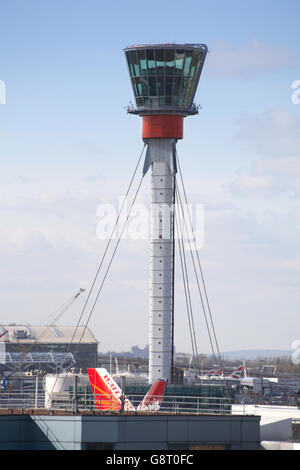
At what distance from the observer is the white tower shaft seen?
15362 cm

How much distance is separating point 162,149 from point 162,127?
11.3 feet

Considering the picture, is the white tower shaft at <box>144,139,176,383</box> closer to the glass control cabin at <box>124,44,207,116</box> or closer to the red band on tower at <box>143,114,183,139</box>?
the red band on tower at <box>143,114,183,139</box>

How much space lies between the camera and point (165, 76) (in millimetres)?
152750

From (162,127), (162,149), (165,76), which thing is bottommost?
(162,149)

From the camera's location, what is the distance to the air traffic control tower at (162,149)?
15300 centimetres

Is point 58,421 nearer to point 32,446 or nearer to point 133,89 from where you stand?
A: point 32,446

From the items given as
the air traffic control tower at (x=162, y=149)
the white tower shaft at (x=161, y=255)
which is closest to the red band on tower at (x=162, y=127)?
the air traffic control tower at (x=162, y=149)

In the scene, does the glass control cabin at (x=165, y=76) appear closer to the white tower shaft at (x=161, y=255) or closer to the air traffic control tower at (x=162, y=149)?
the air traffic control tower at (x=162, y=149)

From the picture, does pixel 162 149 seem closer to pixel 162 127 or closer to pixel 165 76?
pixel 162 127

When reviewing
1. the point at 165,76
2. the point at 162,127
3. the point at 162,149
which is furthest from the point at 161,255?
the point at 165,76

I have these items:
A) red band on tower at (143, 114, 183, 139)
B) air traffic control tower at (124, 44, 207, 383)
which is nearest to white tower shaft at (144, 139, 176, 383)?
air traffic control tower at (124, 44, 207, 383)

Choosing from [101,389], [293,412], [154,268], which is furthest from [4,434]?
[154,268]
